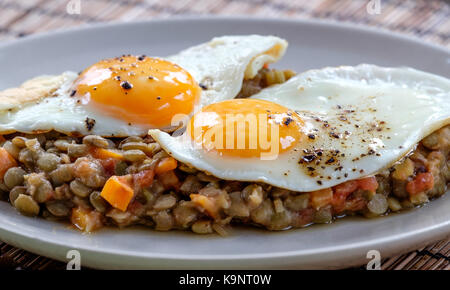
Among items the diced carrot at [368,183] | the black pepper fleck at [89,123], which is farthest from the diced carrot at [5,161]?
the diced carrot at [368,183]

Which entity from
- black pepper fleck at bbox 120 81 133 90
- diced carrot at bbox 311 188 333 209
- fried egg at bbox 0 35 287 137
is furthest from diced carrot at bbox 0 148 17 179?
diced carrot at bbox 311 188 333 209

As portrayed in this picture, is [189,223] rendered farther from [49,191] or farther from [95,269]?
[49,191]

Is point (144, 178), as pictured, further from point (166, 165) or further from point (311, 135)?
point (311, 135)

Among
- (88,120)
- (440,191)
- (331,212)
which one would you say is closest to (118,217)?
(88,120)

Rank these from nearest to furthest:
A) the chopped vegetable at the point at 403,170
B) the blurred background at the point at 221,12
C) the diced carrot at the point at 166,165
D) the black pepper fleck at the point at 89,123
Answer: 1. the diced carrot at the point at 166,165
2. the chopped vegetable at the point at 403,170
3. the black pepper fleck at the point at 89,123
4. the blurred background at the point at 221,12

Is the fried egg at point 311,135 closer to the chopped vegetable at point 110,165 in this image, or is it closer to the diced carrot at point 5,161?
the chopped vegetable at point 110,165
